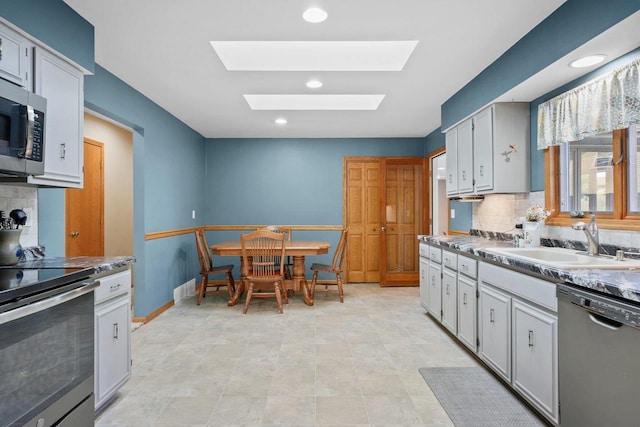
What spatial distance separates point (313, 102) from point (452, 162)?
5.75 ft

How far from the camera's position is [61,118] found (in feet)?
6.90

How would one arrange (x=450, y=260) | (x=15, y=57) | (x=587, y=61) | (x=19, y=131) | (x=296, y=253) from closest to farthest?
(x=19, y=131)
(x=15, y=57)
(x=587, y=61)
(x=450, y=260)
(x=296, y=253)

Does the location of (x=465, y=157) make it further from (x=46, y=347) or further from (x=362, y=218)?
(x=46, y=347)

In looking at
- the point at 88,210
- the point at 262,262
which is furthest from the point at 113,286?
the point at 88,210

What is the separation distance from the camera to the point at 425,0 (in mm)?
2072

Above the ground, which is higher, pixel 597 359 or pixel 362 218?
pixel 362 218

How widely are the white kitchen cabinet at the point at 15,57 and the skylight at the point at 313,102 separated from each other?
7.89 ft

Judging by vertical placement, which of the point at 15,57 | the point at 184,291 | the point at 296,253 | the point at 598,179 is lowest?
the point at 184,291

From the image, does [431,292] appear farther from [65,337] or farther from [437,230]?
[65,337]

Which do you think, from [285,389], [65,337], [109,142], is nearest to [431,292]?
[285,389]

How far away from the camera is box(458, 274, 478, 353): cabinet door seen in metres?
2.72

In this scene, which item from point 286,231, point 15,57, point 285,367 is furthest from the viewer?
point 286,231

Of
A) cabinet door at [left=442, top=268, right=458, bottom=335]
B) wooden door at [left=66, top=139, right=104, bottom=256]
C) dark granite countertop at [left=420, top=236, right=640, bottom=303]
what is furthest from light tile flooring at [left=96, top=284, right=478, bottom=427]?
wooden door at [left=66, top=139, right=104, bottom=256]

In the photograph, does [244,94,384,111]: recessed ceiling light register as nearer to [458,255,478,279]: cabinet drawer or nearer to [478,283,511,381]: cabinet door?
[458,255,478,279]: cabinet drawer
